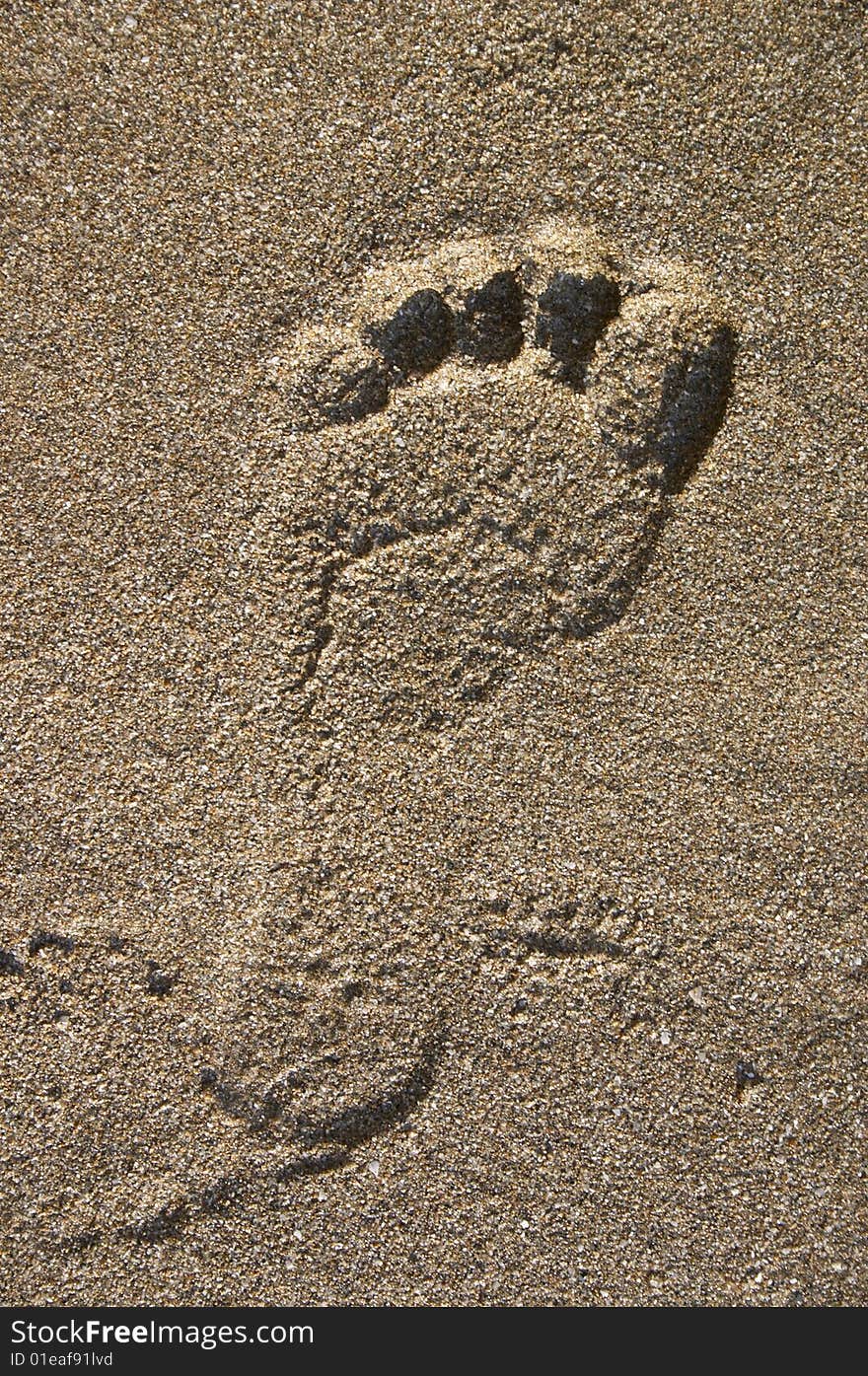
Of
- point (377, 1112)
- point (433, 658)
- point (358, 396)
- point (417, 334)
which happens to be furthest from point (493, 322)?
point (377, 1112)

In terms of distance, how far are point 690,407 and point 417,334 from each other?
0.43m

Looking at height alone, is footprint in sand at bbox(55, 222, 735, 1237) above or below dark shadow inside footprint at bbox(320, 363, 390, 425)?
below

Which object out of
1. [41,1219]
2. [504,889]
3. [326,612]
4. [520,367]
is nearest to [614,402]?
[520,367]

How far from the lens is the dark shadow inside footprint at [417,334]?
151 centimetres

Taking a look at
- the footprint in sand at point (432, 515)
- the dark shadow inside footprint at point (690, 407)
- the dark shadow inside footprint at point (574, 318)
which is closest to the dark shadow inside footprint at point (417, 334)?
the footprint in sand at point (432, 515)

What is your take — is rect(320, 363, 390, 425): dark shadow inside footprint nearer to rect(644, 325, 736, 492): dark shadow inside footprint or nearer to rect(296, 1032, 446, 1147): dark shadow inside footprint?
rect(644, 325, 736, 492): dark shadow inside footprint

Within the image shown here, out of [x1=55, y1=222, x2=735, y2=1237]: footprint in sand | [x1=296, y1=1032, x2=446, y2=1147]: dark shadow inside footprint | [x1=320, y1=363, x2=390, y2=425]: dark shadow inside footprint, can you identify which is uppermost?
[x1=320, y1=363, x2=390, y2=425]: dark shadow inside footprint

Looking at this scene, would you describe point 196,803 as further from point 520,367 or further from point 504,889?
point 520,367

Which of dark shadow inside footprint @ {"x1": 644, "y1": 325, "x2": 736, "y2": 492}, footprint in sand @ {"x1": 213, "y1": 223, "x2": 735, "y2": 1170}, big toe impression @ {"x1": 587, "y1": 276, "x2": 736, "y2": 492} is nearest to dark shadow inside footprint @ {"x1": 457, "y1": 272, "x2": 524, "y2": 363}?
footprint in sand @ {"x1": 213, "y1": 223, "x2": 735, "y2": 1170}

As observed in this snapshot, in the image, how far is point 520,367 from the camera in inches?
59.6

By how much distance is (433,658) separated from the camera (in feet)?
5.04

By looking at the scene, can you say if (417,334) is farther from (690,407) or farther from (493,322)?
(690,407)

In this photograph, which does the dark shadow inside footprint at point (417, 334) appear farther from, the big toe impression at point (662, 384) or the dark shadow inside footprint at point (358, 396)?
the big toe impression at point (662, 384)

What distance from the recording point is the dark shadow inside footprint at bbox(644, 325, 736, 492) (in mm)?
1522
